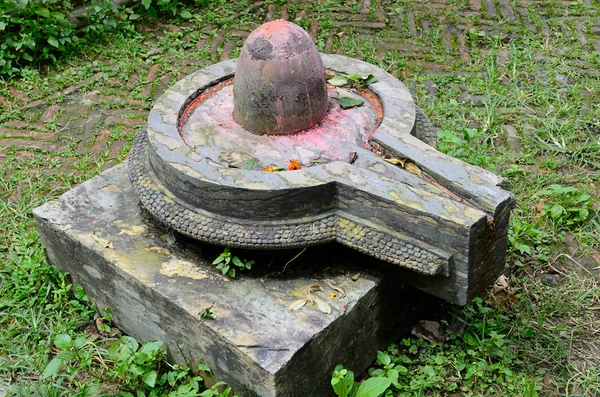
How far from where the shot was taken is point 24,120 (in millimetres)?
4758

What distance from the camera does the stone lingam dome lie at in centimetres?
299

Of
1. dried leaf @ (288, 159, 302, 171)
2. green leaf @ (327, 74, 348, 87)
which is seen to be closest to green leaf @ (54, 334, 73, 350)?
dried leaf @ (288, 159, 302, 171)

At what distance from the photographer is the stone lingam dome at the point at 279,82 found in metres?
2.99

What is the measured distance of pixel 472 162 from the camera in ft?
13.5

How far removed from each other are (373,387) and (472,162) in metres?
1.78

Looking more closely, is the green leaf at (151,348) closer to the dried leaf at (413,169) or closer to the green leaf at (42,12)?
the dried leaf at (413,169)

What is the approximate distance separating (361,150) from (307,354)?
33.9 inches

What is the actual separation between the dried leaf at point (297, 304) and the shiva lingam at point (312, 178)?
0.23 m

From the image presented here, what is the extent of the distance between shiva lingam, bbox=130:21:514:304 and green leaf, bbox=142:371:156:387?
0.60m

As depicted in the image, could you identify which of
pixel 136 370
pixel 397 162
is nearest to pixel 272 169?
pixel 397 162

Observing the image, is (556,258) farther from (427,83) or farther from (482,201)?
(427,83)

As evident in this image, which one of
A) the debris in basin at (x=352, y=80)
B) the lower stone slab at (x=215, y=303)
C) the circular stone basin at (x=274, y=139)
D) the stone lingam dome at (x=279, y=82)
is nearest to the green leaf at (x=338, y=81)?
the debris in basin at (x=352, y=80)

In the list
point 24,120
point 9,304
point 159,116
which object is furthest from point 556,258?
point 24,120

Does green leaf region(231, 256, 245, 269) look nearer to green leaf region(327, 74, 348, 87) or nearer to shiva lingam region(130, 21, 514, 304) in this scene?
shiva lingam region(130, 21, 514, 304)
